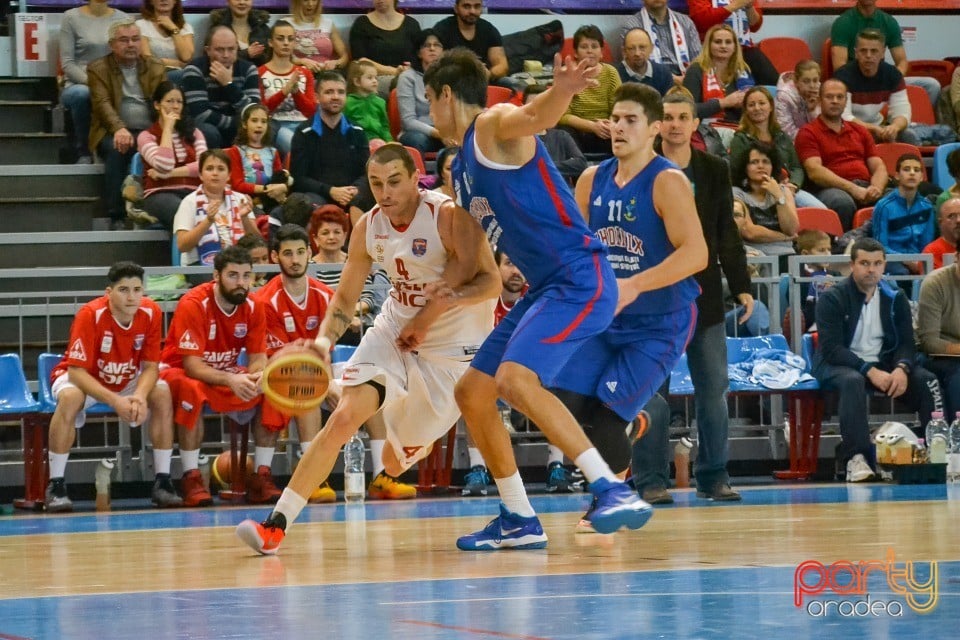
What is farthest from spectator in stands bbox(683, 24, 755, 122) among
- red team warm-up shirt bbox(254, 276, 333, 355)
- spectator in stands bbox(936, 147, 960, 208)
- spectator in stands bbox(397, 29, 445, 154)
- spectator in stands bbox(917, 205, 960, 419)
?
red team warm-up shirt bbox(254, 276, 333, 355)

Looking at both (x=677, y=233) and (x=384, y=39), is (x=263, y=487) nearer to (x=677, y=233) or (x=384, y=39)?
(x=677, y=233)

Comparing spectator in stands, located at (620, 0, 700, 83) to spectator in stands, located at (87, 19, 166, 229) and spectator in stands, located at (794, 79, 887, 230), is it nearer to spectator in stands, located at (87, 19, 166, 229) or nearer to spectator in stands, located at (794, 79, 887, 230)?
spectator in stands, located at (794, 79, 887, 230)

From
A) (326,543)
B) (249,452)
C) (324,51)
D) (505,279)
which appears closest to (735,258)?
(505,279)

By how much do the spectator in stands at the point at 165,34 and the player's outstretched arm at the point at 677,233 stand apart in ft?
24.8

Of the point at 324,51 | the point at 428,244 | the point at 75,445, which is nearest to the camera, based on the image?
the point at 428,244

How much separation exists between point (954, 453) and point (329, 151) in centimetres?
538

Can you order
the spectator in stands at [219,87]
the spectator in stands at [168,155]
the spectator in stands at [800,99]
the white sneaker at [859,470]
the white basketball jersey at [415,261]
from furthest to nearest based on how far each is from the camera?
1. the spectator in stands at [800,99]
2. the spectator in stands at [219,87]
3. the spectator in stands at [168,155]
4. the white sneaker at [859,470]
5. the white basketball jersey at [415,261]

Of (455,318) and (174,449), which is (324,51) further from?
(455,318)

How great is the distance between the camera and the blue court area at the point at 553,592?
396 centimetres

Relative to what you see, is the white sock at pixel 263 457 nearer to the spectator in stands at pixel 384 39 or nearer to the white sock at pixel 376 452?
the white sock at pixel 376 452

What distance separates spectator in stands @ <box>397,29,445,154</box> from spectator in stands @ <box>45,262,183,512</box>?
12.6ft

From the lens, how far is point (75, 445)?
11.4 meters

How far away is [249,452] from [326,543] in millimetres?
4310

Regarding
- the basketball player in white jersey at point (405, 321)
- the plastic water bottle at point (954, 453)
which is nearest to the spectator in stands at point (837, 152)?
the plastic water bottle at point (954, 453)
